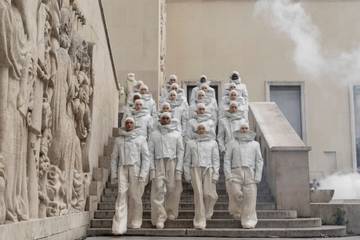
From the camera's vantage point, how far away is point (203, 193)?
966 cm

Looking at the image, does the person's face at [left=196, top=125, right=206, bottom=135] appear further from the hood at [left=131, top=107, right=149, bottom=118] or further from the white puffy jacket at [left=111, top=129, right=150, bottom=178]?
the hood at [left=131, top=107, right=149, bottom=118]

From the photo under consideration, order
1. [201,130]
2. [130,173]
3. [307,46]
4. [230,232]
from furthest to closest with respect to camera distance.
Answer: [307,46] < [201,130] < [130,173] < [230,232]

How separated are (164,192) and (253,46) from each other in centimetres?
1196

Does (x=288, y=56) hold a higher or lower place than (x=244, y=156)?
higher

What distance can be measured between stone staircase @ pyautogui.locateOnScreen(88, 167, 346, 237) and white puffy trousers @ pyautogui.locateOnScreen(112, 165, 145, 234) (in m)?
0.20

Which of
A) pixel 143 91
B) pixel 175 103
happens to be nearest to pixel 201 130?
pixel 143 91

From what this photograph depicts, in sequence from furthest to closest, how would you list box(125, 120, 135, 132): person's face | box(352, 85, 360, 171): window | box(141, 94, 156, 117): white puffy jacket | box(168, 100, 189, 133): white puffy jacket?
box(352, 85, 360, 171): window < box(168, 100, 189, 133): white puffy jacket < box(141, 94, 156, 117): white puffy jacket < box(125, 120, 135, 132): person's face

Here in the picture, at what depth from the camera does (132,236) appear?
938cm

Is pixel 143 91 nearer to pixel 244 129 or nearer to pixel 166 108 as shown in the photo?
pixel 166 108

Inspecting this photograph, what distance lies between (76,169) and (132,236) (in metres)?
1.32

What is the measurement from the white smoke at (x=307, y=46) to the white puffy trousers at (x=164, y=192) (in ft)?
39.0

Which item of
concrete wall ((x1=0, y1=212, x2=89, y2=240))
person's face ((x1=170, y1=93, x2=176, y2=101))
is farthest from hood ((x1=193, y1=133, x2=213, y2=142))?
person's face ((x1=170, y1=93, x2=176, y2=101))

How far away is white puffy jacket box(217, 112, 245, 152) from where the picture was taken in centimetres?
1137

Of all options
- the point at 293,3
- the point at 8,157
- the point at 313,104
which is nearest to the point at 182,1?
the point at 293,3
